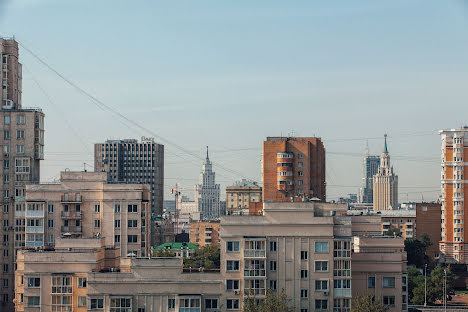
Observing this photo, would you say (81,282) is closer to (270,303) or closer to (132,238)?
(270,303)

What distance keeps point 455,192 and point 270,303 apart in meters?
95.3

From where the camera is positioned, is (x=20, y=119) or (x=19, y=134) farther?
(x=20, y=119)

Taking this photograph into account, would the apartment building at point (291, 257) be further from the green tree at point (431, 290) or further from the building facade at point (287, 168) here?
the building facade at point (287, 168)

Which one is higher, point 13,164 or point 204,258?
point 13,164

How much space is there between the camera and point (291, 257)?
216 ft

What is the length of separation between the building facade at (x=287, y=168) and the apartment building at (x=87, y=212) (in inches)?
1516

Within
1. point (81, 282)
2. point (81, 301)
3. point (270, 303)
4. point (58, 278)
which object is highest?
point (58, 278)

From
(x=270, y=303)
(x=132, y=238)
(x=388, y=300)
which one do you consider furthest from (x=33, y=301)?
(x=388, y=300)

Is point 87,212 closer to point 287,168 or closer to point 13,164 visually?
point 13,164

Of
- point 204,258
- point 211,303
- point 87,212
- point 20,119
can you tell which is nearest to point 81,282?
point 211,303

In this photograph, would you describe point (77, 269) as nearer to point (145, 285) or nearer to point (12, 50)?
point (145, 285)

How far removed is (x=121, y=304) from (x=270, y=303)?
418 inches

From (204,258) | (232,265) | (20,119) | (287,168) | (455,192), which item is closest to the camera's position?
(232,265)

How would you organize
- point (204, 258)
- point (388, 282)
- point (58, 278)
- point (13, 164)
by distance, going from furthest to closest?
point (204, 258)
point (13, 164)
point (388, 282)
point (58, 278)
